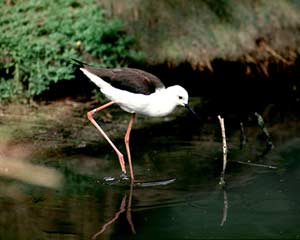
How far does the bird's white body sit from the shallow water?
0.52 metres

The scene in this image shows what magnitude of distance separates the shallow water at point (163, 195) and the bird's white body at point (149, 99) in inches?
20.4

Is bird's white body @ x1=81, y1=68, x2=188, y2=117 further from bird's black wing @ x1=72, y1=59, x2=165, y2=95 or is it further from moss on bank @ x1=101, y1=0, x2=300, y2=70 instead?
moss on bank @ x1=101, y1=0, x2=300, y2=70

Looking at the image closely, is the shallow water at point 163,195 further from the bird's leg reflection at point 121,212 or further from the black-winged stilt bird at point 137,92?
the black-winged stilt bird at point 137,92

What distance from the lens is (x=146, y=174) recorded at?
720cm

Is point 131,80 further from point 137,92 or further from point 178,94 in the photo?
point 178,94

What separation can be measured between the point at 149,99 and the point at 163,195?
127 cm

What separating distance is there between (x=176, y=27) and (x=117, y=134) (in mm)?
2077

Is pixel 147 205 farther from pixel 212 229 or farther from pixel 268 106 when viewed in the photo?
pixel 268 106

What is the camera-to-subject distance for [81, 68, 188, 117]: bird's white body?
24.6 feet

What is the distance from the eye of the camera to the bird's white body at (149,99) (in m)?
7.50

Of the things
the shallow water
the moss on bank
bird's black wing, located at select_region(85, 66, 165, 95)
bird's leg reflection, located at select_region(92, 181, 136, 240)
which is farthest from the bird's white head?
the moss on bank

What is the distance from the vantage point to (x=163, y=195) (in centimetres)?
656

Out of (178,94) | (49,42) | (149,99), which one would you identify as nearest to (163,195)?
(149,99)

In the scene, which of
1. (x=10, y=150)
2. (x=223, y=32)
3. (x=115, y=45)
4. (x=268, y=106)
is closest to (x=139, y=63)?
(x=115, y=45)
